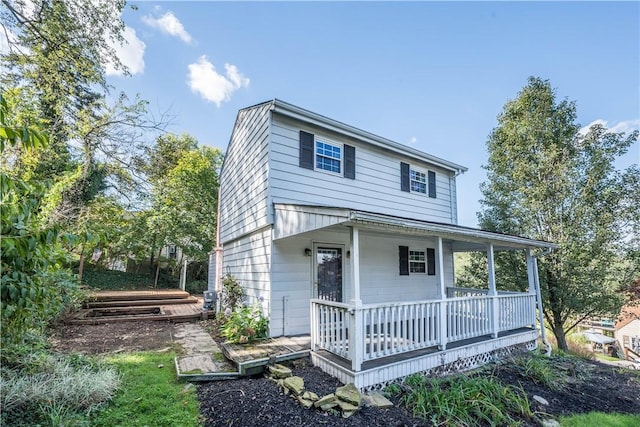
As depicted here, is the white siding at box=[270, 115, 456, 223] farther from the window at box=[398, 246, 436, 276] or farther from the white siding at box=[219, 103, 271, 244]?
the window at box=[398, 246, 436, 276]

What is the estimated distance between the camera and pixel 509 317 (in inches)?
302

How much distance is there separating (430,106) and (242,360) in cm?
1047

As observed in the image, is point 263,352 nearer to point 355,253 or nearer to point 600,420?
point 355,253

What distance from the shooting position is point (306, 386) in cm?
466

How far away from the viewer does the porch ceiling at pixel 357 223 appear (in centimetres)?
469

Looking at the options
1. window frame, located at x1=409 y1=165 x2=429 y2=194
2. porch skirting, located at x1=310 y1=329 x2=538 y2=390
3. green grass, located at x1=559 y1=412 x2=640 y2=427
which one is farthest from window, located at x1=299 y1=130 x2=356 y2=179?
green grass, located at x1=559 y1=412 x2=640 y2=427

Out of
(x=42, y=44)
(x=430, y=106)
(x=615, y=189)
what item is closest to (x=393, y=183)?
(x=430, y=106)

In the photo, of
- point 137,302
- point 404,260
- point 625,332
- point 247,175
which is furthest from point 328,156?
point 625,332

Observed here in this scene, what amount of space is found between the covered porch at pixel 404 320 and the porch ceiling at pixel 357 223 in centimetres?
1

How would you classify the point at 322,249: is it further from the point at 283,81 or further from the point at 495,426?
the point at 283,81

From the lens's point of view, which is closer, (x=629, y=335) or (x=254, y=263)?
(x=254, y=263)

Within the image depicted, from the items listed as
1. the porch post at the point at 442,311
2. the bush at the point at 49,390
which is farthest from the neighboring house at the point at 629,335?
the bush at the point at 49,390

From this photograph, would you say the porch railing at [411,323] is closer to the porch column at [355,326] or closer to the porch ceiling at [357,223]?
the porch column at [355,326]

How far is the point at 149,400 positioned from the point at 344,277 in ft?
15.5
